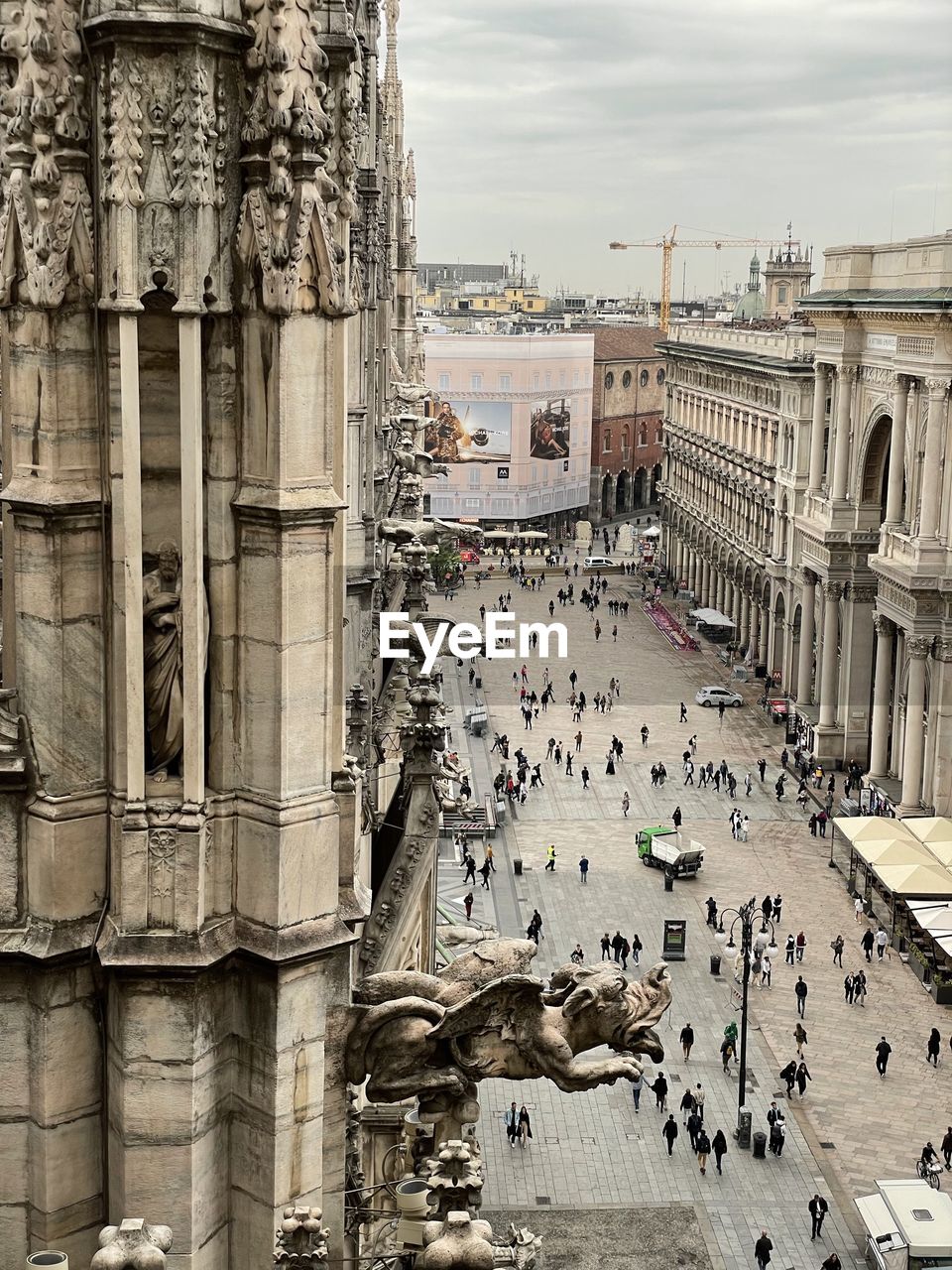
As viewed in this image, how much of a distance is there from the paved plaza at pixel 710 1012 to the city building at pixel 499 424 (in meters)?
57.6

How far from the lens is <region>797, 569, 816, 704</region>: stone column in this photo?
2741 inches

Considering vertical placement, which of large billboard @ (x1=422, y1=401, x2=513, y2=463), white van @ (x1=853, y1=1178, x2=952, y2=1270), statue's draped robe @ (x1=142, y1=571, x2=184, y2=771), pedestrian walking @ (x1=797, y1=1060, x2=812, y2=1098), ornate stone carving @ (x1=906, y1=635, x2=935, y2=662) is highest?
statue's draped robe @ (x1=142, y1=571, x2=184, y2=771)

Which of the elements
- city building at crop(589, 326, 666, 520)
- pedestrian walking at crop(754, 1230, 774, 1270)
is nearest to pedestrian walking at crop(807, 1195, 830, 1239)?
pedestrian walking at crop(754, 1230, 774, 1270)

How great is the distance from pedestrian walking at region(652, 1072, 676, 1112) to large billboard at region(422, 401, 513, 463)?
93544mm

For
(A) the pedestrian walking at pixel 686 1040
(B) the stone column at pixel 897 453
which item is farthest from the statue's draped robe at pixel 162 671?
(B) the stone column at pixel 897 453

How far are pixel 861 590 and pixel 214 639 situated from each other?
59.4 metres

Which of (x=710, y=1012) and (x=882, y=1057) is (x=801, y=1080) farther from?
(x=710, y=1012)

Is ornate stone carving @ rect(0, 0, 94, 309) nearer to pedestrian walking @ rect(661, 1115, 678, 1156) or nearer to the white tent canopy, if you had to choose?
pedestrian walking @ rect(661, 1115, 678, 1156)

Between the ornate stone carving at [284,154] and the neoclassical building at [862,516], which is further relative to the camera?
the neoclassical building at [862,516]

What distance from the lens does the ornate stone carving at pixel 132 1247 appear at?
19.7 feet

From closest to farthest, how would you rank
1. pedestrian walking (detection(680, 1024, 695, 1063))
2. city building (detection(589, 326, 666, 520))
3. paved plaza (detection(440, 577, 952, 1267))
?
paved plaza (detection(440, 577, 952, 1267)) < pedestrian walking (detection(680, 1024, 695, 1063)) < city building (detection(589, 326, 666, 520))

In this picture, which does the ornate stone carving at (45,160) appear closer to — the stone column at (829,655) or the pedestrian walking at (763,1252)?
the pedestrian walking at (763,1252)

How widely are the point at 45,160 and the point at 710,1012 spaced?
116ft

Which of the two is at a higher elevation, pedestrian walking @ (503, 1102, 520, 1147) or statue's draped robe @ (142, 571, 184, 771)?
statue's draped robe @ (142, 571, 184, 771)
